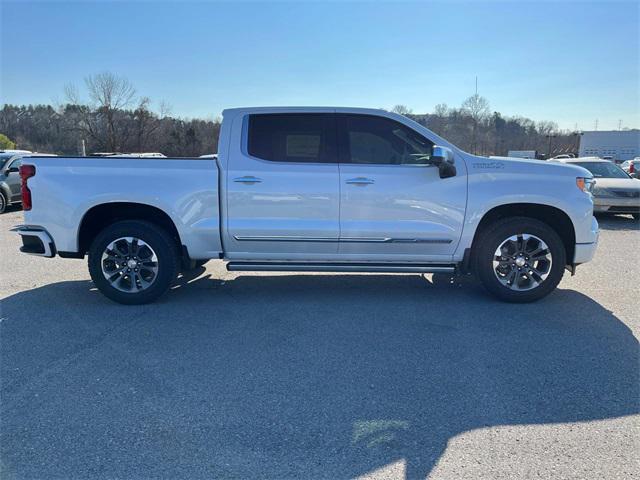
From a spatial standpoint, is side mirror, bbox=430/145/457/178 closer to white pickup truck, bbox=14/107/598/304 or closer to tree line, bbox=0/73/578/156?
white pickup truck, bbox=14/107/598/304

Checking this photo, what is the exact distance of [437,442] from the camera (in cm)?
263

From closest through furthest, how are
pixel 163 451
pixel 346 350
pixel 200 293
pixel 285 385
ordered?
pixel 163 451, pixel 285 385, pixel 346 350, pixel 200 293

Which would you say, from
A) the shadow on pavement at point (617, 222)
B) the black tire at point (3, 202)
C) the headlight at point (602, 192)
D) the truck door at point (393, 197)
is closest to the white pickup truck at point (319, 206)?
the truck door at point (393, 197)

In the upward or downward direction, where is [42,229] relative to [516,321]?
upward

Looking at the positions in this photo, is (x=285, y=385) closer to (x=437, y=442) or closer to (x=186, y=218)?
(x=437, y=442)

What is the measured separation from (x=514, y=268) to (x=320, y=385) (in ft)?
9.36

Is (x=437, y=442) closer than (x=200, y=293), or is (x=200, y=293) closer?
(x=437, y=442)

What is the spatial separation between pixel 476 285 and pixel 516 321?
1307 millimetres

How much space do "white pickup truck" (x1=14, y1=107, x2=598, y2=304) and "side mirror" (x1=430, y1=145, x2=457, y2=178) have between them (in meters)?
0.02

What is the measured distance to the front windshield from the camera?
1238 centimetres

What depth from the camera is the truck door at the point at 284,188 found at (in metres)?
4.83

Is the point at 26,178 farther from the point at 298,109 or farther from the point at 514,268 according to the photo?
the point at 514,268

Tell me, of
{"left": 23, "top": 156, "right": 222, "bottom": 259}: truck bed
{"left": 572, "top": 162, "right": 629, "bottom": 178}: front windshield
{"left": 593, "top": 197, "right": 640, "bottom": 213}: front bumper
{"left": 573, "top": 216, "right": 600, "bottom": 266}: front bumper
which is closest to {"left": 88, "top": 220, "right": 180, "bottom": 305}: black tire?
{"left": 23, "top": 156, "right": 222, "bottom": 259}: truck bed

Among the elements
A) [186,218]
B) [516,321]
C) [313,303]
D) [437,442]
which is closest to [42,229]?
[186,218]
